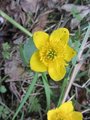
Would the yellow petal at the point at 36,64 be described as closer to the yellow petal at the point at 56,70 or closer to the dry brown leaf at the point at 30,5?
the yellow petal at the point at 56,70

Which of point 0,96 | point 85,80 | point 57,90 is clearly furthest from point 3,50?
point 85,80

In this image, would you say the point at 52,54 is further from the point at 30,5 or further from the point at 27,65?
the point at 30,5

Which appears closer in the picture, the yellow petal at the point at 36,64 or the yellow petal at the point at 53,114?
the yellow petal at the point at 36,64

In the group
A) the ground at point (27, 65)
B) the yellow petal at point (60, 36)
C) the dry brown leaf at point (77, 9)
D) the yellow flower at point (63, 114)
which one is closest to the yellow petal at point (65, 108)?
the yellow flower at point (63, 114)

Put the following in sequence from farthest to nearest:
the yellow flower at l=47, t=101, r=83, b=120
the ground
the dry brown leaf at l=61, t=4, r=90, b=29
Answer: the dry brown leaf at l=61, t=4, r=90, b=29, the ground, the yellow flower at l=47, t=101, r=83, b=120

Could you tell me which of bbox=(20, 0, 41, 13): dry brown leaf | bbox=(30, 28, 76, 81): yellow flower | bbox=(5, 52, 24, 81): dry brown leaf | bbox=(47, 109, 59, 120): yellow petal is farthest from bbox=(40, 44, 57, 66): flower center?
bbox=(20, 0, 41, 13): dry brown leaf

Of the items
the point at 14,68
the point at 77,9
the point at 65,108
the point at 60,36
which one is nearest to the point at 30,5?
the point at 77,9

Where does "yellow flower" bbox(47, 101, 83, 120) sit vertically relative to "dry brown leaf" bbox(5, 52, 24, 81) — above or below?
below

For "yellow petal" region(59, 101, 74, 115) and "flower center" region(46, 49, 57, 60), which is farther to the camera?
"yellow petal" region(59, 101, 74, 115)

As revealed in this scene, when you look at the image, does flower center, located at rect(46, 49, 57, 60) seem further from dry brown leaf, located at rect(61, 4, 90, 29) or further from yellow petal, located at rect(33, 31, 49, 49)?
dry brown leaf, located at rect(61, 4, 90, 29)

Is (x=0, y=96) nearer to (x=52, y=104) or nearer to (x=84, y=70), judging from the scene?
(x=52, y=104)
